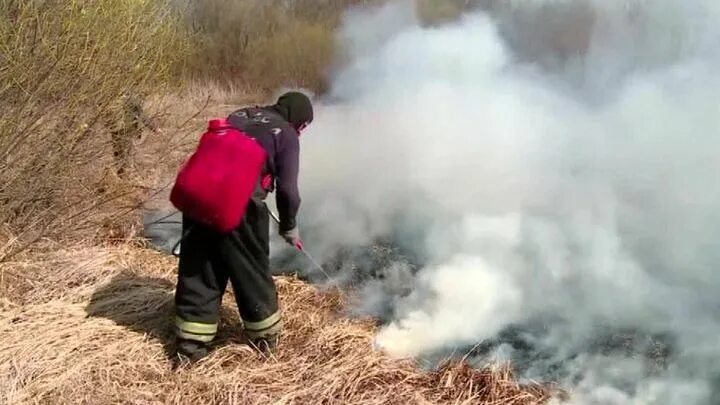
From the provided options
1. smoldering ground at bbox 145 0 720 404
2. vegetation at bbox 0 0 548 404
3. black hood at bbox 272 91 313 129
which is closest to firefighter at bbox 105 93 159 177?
vegetation at bbox 0 0 548 404

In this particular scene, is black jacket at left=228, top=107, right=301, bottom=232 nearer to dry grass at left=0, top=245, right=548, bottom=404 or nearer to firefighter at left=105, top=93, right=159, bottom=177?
dry grass at left=0, top=245, right=548, bottom=404

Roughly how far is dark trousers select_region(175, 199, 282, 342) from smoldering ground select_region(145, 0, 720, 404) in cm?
91

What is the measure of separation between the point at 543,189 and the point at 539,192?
40 millimetres

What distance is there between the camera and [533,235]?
558 centimetres

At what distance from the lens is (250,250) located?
14.8ft

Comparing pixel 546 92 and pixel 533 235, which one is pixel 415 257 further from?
pixel 546 92

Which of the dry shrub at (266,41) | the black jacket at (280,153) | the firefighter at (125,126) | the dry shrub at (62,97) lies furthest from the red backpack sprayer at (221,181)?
the dry shrub at (266,41)

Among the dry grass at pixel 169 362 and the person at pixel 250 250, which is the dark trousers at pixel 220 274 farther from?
the dry grass at pixel 169 362

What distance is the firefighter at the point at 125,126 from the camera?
8.80m

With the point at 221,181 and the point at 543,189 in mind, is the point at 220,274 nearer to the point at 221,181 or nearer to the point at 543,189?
the point at 221,181

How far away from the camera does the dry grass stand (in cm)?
430

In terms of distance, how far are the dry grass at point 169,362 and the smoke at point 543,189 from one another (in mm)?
338

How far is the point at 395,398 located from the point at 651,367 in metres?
1.54

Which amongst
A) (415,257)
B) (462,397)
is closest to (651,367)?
(462,397)
